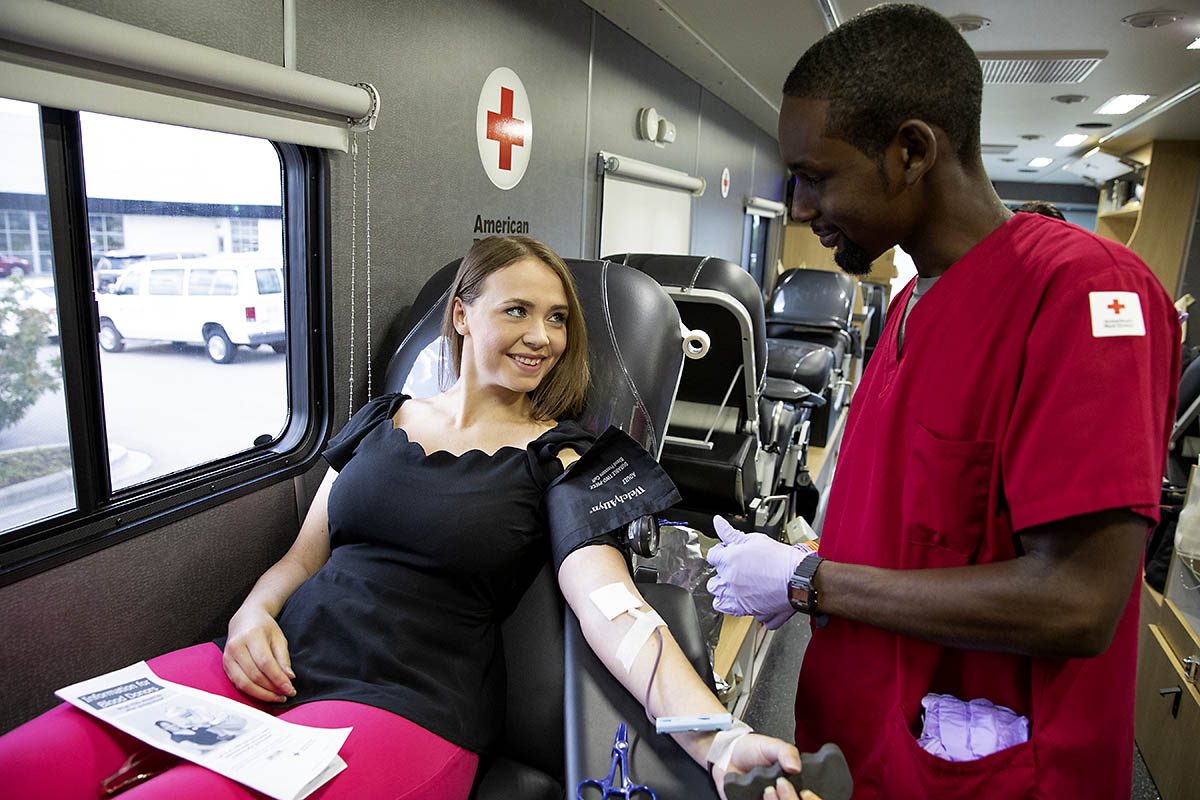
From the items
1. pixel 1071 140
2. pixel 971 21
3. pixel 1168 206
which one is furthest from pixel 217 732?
pixel 1071 140

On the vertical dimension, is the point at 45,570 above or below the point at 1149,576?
above

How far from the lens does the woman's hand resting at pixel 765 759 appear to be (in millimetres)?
921

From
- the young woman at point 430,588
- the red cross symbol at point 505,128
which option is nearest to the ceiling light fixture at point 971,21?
the red cross symbol at point 505,128

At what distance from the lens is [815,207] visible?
1.09 m

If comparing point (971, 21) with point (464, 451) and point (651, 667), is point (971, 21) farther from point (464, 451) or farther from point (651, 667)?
point (651, 667)

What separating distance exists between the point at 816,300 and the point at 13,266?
187 inches

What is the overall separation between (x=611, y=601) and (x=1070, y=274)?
84 cm

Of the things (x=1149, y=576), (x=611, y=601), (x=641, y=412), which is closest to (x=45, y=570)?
(x=611, y=601)

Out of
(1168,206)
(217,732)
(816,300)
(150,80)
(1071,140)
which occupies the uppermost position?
(1071,140)

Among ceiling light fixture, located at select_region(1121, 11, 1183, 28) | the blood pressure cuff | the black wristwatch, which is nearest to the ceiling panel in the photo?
ceiling light fixture, located at select_region(1121, 11, 1183, 28)

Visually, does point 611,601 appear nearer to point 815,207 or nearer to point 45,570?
point 815,207

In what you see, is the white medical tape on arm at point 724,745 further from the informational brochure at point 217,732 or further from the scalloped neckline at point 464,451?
the scalloped neckline at point 464,451

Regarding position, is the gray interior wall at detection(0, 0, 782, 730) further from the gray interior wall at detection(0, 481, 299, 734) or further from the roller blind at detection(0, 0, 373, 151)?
the roller blind at detection(0, 0, 373, 151)

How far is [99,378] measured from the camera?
156 cm
